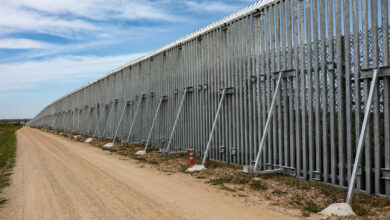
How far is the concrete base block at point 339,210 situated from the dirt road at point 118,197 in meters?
0.87

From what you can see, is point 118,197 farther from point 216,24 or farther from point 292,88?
point 216,24

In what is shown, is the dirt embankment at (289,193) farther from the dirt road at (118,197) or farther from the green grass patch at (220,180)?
→ the dirt road at (118,197)

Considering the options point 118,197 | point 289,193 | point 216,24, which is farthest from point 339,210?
point 216,24

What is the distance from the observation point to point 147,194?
8.59 metres

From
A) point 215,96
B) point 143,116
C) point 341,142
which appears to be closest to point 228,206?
point 341,142

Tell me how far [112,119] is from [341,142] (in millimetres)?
24056

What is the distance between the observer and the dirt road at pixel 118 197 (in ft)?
22.6

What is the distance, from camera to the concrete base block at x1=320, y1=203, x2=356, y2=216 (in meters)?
6.24

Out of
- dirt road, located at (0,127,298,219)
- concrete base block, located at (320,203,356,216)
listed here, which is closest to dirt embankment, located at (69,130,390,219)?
concrete base block, located at (320,203,356,216)

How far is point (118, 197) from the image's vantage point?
8.37 metres

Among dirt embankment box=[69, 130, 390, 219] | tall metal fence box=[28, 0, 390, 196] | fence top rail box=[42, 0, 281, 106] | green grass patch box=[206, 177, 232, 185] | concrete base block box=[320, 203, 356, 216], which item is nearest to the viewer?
concrete base block box=[320, 203, 356, 216]

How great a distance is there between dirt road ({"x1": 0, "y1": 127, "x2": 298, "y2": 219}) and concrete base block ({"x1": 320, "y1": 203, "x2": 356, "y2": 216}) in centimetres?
87

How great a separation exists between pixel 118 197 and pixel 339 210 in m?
5.42

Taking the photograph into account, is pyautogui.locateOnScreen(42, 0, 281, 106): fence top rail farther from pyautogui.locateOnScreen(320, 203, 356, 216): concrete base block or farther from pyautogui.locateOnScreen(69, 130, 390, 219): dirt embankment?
pyautogui.locateOnScreen(320, 203, 356, 216): concrete base block
